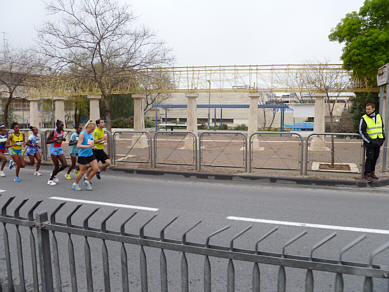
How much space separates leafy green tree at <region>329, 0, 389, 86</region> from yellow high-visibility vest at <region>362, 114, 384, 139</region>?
638 centimetres

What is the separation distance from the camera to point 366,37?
49.0ft

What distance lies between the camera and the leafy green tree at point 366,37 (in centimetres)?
1467

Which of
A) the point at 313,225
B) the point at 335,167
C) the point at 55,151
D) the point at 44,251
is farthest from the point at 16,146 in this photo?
the point at 335,167

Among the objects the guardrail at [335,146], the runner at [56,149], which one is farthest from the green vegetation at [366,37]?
the runner at [56,149]

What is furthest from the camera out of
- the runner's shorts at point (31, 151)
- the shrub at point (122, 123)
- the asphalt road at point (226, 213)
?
the shrub at point (122, 123)

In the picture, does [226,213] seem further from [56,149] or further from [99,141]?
[56,149]

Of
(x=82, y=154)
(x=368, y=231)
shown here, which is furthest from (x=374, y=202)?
(x=82, y=154)

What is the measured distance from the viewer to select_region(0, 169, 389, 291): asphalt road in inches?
177

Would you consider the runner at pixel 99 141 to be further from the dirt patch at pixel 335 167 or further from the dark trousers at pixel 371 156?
the dark trousers at pixel 371 156

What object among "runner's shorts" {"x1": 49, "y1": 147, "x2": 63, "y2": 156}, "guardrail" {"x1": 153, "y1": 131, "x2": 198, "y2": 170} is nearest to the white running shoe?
"runner's shorts" {"x1": 49, "y1": 147, "x2": 63, "y2": 156}

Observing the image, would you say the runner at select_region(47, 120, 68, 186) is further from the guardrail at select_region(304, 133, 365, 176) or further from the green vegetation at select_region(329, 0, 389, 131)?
the green vegetation at select_region(329, 0, 389, 131)

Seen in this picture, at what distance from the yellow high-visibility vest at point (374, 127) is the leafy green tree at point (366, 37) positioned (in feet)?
20.9

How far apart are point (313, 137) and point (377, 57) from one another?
587 centimetres

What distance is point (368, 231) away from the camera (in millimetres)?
5961
